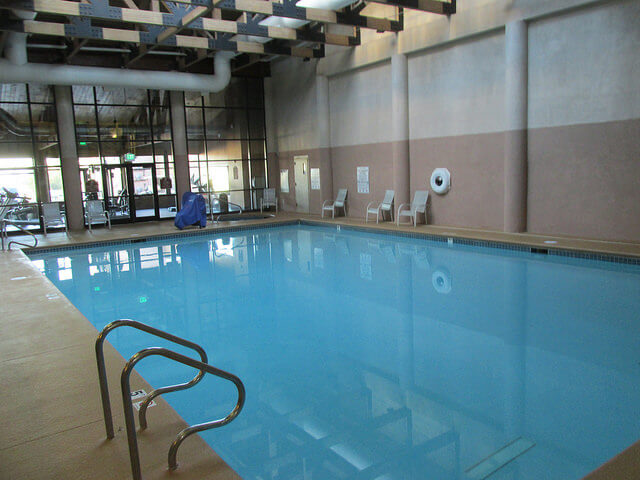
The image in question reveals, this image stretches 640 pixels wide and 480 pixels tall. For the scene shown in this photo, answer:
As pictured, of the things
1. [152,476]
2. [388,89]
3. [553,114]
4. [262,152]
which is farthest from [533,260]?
[262,152]

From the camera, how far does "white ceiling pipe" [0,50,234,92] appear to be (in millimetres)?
10719

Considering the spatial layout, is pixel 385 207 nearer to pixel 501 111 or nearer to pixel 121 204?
pixel 501 111

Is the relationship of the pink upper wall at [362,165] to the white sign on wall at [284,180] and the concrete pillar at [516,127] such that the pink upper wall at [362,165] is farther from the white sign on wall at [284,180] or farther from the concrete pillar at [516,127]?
the concrete pillar at [516,127]

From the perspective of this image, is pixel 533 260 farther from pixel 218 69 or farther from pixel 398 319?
pixel 218 69

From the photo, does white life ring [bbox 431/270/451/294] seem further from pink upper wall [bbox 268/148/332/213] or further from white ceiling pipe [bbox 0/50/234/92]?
white ceiling pipe [bbox 0/50/234/92]

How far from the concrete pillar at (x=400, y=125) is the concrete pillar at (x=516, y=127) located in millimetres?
2590

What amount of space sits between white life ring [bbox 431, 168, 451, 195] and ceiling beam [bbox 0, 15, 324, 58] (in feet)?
15.8

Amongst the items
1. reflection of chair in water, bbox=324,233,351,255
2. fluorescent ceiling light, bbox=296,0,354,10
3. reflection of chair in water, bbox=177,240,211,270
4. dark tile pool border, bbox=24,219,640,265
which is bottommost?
reflection of chair in water, bbox=177,240,211,270

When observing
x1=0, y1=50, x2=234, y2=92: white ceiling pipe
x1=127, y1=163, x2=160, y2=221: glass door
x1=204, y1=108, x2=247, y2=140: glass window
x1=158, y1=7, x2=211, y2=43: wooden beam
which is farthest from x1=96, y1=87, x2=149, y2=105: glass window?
x1=158, y1=7, x2=211, y2=43: wooden beam

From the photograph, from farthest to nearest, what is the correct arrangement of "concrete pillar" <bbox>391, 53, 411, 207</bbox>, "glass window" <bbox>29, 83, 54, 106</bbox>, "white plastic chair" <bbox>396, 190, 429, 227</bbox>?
"glass window" <bbox>29, 83, 54, 106</bbox>
"concrete pillar" <bbox>391, 53, 411, 207</bbox>
"white plastic chair" <bbox>396, 190, 429, 227</bbox>

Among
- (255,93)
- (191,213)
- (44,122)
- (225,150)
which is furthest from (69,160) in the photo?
(255,93)

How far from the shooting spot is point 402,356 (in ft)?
14.4

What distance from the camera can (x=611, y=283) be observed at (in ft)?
20.6

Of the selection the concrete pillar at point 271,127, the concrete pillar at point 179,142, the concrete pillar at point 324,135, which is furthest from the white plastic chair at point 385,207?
the concrete pillar at point 179,142
